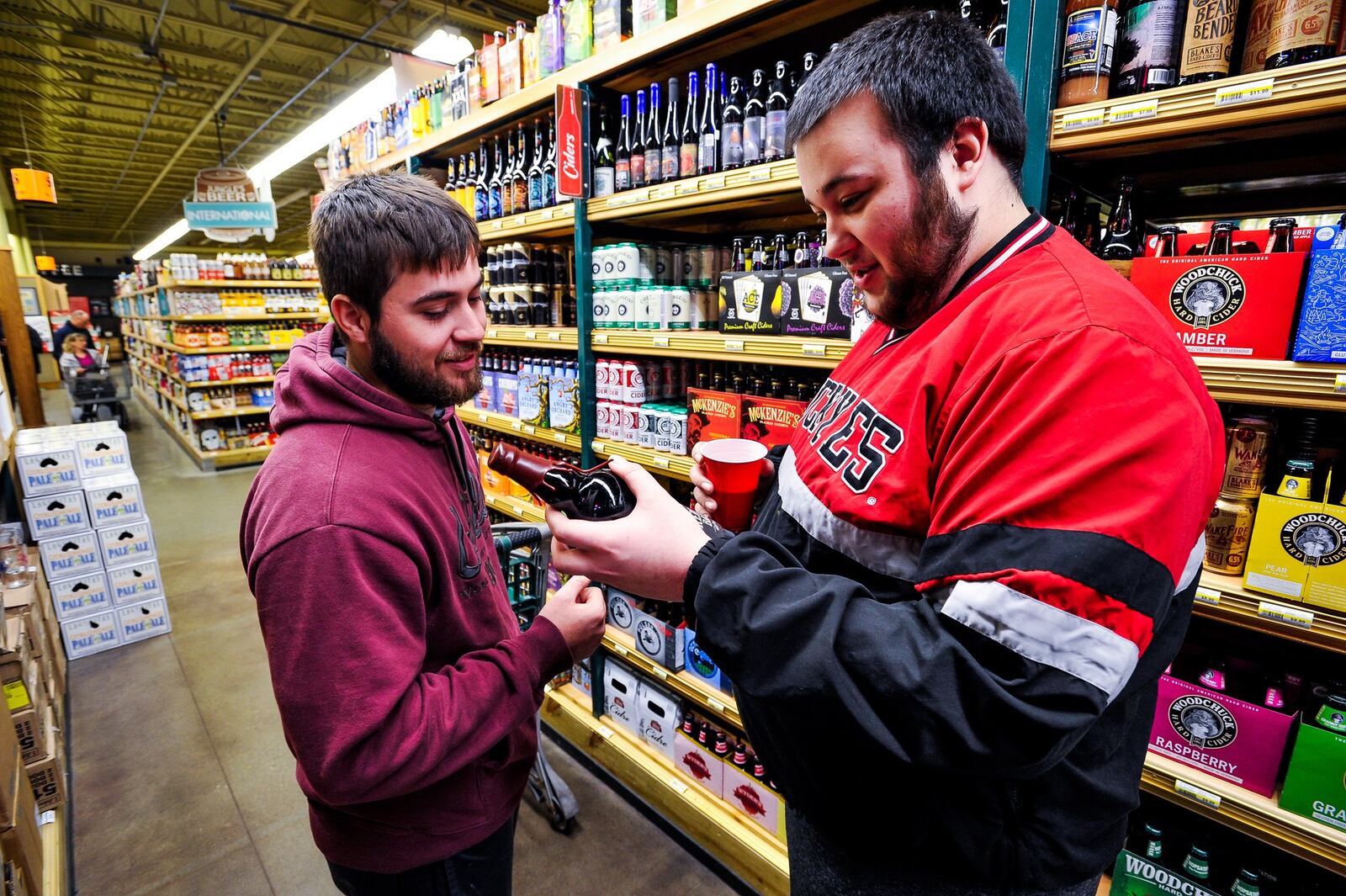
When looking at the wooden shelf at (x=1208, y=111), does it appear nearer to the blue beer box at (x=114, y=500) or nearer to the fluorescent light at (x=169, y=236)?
the blue beer box at (x=114, y=500)

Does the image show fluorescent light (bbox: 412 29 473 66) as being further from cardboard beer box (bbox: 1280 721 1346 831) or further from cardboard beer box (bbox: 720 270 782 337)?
cardboard beer box (bbox: 1280 721 1346 831)

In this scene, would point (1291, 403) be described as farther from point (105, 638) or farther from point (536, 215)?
point (105, 638)

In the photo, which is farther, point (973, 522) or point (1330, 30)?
point (1330, 30)

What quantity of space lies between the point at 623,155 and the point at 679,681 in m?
2.14

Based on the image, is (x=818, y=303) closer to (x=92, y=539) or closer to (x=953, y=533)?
(x=953, y=533)

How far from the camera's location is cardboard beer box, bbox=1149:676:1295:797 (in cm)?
141

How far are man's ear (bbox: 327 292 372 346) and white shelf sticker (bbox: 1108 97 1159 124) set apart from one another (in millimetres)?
1607

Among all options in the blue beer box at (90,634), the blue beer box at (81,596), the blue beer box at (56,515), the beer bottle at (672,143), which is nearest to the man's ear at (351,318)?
the beer bottle at (672,143)

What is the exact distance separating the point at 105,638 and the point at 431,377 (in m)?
4.53

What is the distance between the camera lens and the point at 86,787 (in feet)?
9.78

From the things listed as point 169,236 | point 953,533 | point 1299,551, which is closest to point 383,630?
point 953,533

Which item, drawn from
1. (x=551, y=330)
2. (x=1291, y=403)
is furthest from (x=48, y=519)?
(x=1291, y=403)

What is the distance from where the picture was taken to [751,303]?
2.14 metres

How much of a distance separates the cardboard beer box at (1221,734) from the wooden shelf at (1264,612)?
0.64ft
